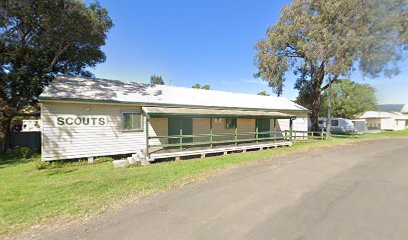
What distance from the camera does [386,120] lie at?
37.7m

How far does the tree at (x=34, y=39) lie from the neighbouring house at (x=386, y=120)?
158 feet

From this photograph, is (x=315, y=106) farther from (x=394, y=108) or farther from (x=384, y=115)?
(x=394, y=108)

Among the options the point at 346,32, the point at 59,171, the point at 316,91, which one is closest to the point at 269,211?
the point at 59,171

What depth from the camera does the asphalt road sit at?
3320 millimetres

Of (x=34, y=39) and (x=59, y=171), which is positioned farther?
(x=34, y=39)

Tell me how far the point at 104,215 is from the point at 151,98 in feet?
29.7

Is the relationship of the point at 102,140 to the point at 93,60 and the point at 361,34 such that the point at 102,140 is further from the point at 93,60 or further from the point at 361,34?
the point at 361,34

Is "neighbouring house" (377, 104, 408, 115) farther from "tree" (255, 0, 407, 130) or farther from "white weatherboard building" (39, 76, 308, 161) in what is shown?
"white weatherboard building" (39, 76, 308, 161)

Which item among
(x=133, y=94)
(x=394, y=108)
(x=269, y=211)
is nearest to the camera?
(x=269, y=211)

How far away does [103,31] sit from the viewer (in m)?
15.3

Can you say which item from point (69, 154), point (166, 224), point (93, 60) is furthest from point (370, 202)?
point (93, 60)

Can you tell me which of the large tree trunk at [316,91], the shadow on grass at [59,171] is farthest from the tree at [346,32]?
the shadow on grass at [59,171]

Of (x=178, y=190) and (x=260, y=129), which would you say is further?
(x=260, y=129)

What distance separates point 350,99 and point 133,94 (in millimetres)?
40447
